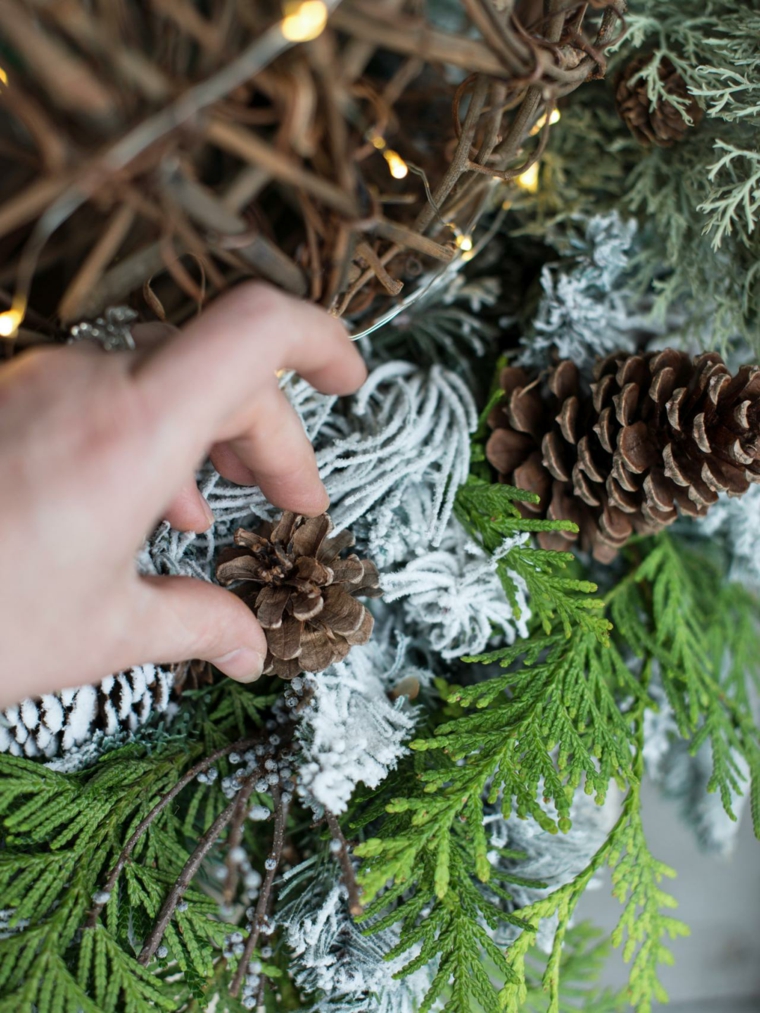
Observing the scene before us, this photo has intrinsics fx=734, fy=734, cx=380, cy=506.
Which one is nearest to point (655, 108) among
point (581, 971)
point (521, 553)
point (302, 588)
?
point (521, 553)

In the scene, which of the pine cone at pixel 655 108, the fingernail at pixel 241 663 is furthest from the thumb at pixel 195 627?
the pine cone at pixel 655 108

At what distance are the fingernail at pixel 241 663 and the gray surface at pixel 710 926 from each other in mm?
1156

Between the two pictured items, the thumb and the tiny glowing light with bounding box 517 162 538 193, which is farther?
the tiny glowing light with bounding box 517 162 538 193

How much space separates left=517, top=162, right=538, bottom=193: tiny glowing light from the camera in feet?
2.30

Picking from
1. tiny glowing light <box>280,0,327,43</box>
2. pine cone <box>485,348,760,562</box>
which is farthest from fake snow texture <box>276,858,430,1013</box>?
tiny glowing light <box>280,0,327,43</box>

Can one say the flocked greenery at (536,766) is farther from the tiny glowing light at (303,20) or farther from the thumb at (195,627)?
the tiny glowing light at (303,20)

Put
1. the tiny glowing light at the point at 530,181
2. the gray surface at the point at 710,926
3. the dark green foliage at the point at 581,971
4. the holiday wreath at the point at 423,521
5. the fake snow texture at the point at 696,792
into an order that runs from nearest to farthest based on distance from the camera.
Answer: the holiday wreath at the point at 423,521
the tiny glowing light at the point at 530,181
the dark green foliage at the point at 581,971
the fake snow texture at the point at 696,792
the gray surface at the point at 710,926

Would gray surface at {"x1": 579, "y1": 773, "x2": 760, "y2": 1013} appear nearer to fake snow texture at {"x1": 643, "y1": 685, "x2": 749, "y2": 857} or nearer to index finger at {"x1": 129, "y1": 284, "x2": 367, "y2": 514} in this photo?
fake snow texture at {"x1": 643, "y1": 685, "x2": 749, "y2": 857}

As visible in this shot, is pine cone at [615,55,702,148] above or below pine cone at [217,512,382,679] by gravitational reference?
above

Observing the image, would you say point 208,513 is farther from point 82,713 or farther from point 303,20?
point 303,20

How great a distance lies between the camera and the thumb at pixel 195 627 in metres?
0.45

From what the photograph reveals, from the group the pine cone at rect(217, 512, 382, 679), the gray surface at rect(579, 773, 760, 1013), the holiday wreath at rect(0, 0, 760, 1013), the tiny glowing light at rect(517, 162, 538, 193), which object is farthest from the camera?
the gray surface at rect(579, 773, 760, 1013)

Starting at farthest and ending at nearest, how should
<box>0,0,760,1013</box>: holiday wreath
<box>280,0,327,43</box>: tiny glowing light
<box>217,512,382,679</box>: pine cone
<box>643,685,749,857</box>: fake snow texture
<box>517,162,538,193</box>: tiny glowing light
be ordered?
<box>643,685,749,857</box>: fake snow texture < <box>517,162,538,193</box>: tiny glowing light < <box>217,512,382,679</box>: pine cone < <box>0,0,760,1013</box>: holiday wreath < <box>280,0,327,43</box>: tiny glowing light

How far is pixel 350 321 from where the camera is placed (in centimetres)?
67
